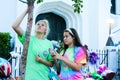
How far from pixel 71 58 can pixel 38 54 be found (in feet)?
1.50

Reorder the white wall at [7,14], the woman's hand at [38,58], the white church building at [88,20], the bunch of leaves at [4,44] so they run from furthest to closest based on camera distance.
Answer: the white church building at [88,20] < the white wall at [7,14] < the bunch of leaves at [4,44] < the woman's hand at [38,58]

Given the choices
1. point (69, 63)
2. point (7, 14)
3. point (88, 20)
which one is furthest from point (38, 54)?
point (88, 20)

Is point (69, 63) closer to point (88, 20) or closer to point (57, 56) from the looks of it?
point (57, 56)

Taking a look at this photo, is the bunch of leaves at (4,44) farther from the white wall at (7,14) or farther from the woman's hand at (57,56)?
the woman's hand at (57,56)

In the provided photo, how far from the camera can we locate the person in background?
14.9 ft

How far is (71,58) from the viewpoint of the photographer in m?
4.73

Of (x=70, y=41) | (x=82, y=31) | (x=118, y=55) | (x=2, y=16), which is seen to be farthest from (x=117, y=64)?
(x=70, y=41)

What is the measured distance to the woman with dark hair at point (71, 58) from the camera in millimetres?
4609

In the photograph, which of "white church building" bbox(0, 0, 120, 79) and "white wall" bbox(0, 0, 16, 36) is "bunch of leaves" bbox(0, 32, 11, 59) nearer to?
"white wall" bbox(0, 0, 16, 36)

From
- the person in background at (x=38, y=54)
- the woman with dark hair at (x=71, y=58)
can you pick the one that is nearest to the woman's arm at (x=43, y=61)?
the person in background at (x=38, y=54)

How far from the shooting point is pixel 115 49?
596 inches

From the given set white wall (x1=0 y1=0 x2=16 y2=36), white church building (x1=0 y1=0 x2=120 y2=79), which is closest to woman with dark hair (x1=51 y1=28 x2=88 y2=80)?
white wall (x1=0 y1=0 x2=16 y2=36)

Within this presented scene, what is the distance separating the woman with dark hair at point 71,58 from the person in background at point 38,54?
0.46 feet

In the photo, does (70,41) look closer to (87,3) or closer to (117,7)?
(87,3)
